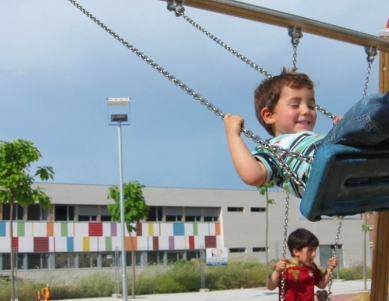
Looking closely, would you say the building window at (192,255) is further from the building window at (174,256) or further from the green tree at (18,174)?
the green tree at (18,174)

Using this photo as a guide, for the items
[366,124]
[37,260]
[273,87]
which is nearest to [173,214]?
[37,260]

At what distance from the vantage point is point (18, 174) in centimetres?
1495

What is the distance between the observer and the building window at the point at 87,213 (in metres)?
38.0

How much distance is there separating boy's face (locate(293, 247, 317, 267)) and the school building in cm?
2900

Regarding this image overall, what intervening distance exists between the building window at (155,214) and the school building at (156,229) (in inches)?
2.4

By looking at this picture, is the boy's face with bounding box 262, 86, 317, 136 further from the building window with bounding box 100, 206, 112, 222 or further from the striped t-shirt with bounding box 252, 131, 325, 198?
the building window with bounding box 100, 206, 112, 222

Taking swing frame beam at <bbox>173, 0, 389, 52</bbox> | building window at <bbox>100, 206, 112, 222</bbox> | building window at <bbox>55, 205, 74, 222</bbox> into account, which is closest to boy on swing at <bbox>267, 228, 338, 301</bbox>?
swing frame beam at <bbox>173, 0, 389, 52</bbox>

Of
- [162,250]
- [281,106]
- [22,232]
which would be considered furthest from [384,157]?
[162,250]

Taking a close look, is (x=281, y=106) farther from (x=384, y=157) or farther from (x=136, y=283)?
(x=136, y=283)

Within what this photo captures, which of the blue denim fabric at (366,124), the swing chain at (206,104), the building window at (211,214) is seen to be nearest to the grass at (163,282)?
the building window at (211,214)

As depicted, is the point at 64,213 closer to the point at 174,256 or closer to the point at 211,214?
the point at 174,256

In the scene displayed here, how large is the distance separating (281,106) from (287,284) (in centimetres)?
225

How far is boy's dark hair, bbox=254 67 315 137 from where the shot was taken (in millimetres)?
2379

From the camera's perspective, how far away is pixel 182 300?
23031 mm
